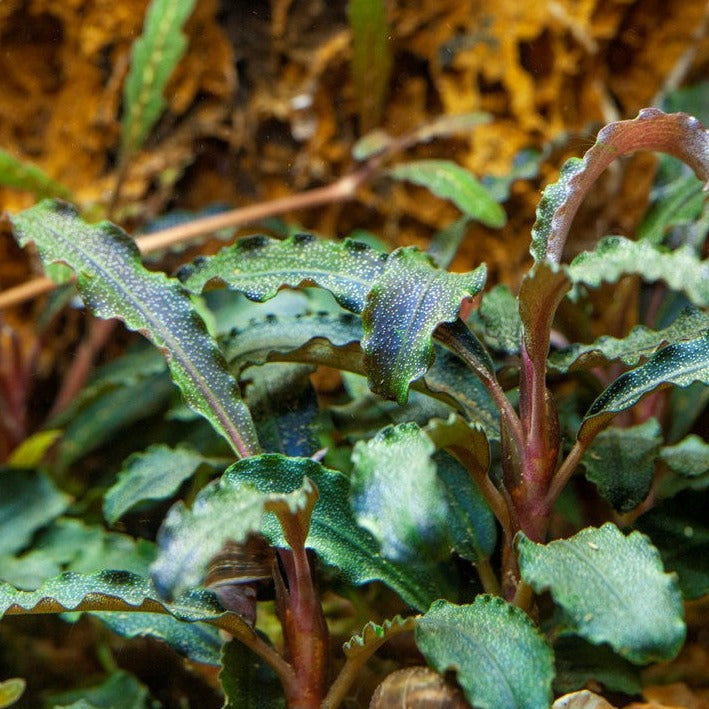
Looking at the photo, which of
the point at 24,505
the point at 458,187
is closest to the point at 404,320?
the point at 458,187

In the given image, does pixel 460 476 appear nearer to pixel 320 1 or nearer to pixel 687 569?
pixel 687 569

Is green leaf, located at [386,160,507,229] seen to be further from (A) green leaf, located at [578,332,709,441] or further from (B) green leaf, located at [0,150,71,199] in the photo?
(B) green leaf, located at [0,150,71,199]

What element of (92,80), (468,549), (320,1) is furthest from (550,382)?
(92,80)

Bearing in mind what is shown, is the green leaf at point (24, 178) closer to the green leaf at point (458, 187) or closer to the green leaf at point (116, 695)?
the green leaf at point (458, 187)

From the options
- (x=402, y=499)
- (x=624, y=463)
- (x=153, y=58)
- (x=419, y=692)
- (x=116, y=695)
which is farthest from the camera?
(x=153, y=58)

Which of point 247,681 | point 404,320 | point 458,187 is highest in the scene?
point 458,187

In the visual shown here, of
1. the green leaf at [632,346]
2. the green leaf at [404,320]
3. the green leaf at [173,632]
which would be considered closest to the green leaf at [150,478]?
the green leaf at [173,632]

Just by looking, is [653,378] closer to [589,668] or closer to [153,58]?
[589,668]
